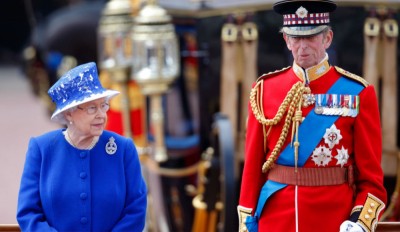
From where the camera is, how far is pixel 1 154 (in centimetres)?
914

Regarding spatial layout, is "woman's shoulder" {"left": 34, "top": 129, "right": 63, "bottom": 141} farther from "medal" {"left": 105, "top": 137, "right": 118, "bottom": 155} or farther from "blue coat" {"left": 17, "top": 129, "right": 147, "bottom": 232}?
"medal" {"left": 105, "top": 137, "right": 118, "bottom": 155}

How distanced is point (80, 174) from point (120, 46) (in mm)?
2941

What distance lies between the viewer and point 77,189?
3164 millimetres

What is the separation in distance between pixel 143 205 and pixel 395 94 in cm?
199

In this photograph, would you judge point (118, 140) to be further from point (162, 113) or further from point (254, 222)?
point (162, 113)

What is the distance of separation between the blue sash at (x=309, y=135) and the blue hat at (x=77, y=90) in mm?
551

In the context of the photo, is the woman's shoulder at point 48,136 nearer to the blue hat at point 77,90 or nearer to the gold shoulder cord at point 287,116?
the blue hat at point 77,90

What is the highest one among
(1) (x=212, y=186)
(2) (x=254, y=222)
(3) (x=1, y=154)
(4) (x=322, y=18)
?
(4) (x=322, y=18)

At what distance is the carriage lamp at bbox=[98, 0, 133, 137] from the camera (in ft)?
19.8

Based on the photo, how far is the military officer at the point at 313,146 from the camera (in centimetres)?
325

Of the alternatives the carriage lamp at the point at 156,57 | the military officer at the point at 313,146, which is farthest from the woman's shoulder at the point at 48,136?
the carriage lamp at the point at 156,57

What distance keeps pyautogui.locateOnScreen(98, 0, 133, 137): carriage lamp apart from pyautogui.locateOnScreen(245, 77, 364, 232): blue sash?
2728mm

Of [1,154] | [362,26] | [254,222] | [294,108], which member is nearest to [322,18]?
[294,108]

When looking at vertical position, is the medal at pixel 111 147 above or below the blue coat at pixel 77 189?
above
